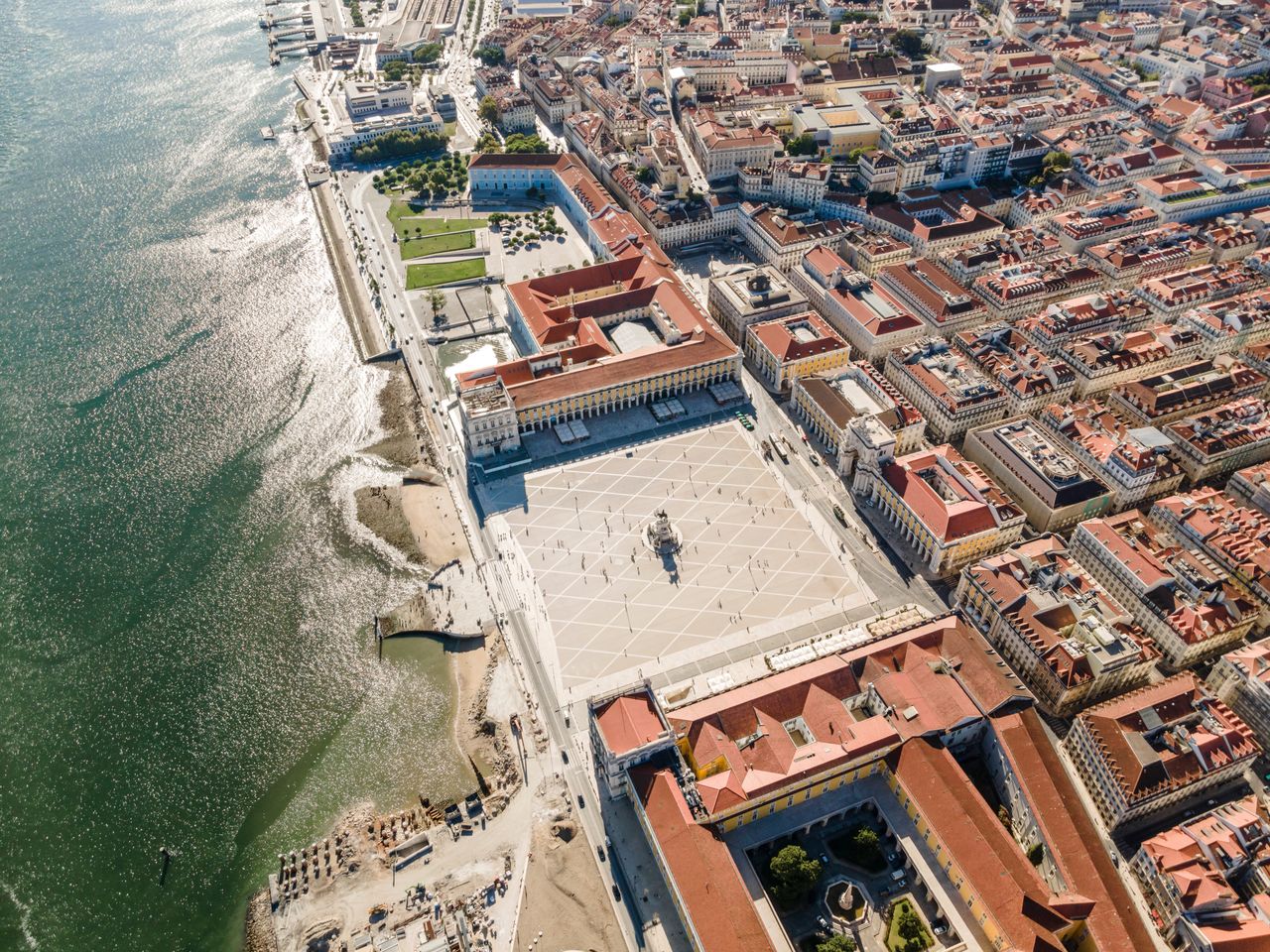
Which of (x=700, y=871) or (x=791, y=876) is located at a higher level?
(x=700, y=871)

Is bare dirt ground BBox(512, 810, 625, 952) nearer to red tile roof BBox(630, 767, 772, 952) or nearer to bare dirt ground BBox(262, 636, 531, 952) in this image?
bare dirt ground BBox(262, 636, 531, 952)

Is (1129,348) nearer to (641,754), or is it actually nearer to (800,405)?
(800,405)

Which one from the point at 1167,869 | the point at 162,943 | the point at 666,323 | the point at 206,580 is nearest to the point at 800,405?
the point at 666,323

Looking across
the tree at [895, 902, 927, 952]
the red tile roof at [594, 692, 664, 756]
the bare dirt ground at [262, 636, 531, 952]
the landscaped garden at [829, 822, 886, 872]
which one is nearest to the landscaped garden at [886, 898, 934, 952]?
the tree at [895, 902, 927, 952]

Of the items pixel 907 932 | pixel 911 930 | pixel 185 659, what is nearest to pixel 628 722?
pixel 907 932

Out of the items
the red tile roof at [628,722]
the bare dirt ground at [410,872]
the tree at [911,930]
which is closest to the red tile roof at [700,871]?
the red tile roof at [628,722]

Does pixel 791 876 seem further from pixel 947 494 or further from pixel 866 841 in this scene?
pixel 947 494
